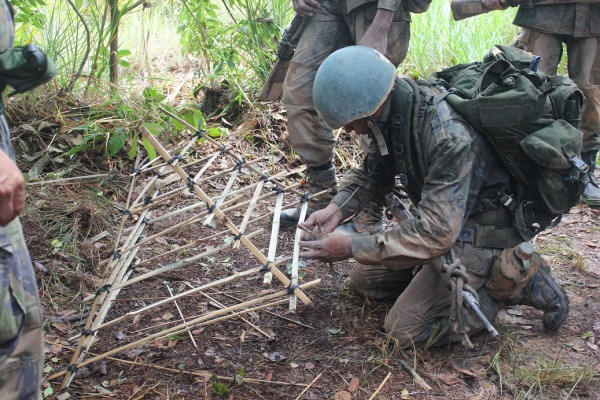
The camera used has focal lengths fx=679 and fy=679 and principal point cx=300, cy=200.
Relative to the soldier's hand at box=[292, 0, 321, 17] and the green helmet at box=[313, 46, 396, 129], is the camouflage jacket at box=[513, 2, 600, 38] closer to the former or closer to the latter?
the soldier's hand at box=[292, 0, 321, 17]

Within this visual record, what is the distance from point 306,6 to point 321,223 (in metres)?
1.56

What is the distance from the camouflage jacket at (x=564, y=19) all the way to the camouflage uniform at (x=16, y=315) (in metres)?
3.70

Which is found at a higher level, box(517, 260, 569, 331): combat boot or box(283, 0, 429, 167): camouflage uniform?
box(283, 0, 429, 167): camouflage uniform

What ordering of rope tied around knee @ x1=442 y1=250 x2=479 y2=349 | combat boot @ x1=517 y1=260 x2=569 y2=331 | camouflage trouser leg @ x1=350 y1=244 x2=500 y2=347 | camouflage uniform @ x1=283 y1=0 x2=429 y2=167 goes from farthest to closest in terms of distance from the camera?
camouflage uniform @ x1=283 y1=0 x2=429 y2=167 < combat boot @ x1=517 y1=260 x2=569 y2=331 < camouflage trouser leg @ x1=350 y1=244 x2=500 y2=347 < rope tied around knee @ x1=442 y1=250 x2=479 y2=349

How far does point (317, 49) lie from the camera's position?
441 cm

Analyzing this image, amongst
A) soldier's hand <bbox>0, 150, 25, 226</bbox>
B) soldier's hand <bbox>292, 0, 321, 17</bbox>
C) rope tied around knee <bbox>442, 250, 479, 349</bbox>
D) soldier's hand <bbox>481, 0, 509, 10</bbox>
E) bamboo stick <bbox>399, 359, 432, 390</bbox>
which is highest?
soldier's hand <bbox>0, 150, 25, 226</bbox>

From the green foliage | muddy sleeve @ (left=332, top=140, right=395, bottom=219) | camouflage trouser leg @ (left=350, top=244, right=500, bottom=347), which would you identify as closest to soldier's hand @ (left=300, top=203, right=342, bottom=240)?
muddy sleeve @ (left=332, top=140, right=395, bottom=219)

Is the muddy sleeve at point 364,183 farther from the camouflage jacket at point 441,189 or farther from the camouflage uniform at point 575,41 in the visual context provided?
the camouflage uniform at point 575,41

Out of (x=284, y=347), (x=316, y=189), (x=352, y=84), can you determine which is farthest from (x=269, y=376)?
(x=316, y=189)

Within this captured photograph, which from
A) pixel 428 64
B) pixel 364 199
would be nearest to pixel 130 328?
pixel 364 199

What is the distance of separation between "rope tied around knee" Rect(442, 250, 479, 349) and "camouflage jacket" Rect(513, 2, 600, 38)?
91.9 inches

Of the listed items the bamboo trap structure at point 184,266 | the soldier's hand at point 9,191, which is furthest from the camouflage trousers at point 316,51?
the soldier's hand at point 9,191

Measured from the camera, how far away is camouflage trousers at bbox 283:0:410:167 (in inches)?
173

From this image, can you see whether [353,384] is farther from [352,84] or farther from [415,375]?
[352,84]
